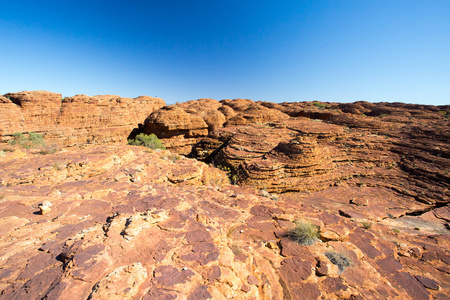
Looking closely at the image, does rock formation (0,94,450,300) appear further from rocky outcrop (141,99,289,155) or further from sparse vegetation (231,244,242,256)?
rocky outcrop (141,99,289,155)

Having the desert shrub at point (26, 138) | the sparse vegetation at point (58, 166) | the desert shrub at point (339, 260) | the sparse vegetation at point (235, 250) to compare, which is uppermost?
the desert shrub at point (26, 138)

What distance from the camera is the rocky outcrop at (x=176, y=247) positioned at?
221 centimetres

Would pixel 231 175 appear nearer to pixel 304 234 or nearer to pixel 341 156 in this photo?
pixel 304 234

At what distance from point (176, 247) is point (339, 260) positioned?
10.2 ft

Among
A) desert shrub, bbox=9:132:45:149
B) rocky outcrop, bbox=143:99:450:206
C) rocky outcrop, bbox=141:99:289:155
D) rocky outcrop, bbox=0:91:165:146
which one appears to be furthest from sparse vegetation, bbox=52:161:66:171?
rocky outcrop, bbox=0:91:165:146

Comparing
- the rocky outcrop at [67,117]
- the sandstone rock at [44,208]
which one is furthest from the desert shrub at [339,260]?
the rocky outcrop at [67,117]

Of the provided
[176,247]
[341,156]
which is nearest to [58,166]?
[176,247]

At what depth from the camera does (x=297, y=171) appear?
34.8 ft

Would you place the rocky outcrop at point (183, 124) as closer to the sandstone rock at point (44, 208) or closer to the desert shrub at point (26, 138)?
the desert shrub at point (26, 138)

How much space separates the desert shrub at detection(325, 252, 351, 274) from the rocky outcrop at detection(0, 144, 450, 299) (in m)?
0.02

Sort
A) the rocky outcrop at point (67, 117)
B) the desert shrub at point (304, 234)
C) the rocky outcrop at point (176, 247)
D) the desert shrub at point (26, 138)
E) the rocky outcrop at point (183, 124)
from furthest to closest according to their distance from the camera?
1. the rocky outcrop at point (183, 124)
2. the rocky outcrop at point (67, 117)
3. the desert shrub at point (26, 138)
4. the desert shrub at point (304, 234)
5. the rocky outcrop at point (176, 247)

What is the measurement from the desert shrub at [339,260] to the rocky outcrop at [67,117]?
23.6 m

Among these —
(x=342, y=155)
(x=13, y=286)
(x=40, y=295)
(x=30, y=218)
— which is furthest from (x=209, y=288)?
(x=342, y=155)

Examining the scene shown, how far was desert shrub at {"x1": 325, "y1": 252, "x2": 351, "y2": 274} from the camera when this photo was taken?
326 cm
